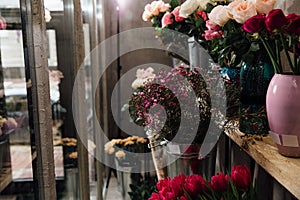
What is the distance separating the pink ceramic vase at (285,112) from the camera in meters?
0.87

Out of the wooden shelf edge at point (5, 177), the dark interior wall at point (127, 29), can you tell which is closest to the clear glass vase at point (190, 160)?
the wooden shelf edge at point (5, 177)

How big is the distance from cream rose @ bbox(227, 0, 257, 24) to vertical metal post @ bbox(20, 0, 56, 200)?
69 cm

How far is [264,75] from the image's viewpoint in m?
1.14

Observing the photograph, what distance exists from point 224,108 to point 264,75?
166mm

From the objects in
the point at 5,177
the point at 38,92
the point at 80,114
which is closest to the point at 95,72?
the point at 80,114

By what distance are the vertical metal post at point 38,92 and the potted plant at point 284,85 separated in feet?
2.51

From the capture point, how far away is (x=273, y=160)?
0.92 meters

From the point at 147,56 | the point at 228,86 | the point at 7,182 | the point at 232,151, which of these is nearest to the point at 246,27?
the point at 228,86

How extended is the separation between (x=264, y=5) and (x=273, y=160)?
42 cm

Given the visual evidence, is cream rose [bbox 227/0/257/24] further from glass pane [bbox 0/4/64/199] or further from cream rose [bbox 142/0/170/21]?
cream rose [bbox 142/0/170/21]

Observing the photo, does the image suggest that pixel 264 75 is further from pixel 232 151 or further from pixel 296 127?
pixel 232 151

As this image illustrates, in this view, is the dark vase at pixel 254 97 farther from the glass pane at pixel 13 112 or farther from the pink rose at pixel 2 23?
the pink rose at pixel 2 23

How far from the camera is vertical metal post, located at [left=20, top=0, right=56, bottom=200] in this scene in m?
1.34

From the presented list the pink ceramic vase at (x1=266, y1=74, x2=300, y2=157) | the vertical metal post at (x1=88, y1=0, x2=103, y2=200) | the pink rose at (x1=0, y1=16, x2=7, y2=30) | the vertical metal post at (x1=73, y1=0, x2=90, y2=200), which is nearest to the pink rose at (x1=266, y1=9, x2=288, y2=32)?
the pink ceramic vase at (x1=266, y1=74, x2=300, y2=157)
